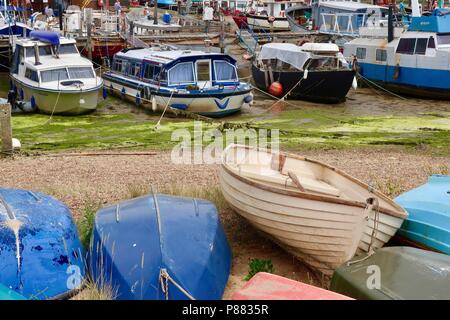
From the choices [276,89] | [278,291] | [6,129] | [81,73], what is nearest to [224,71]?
[276,89]

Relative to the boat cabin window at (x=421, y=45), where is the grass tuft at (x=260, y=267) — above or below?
below

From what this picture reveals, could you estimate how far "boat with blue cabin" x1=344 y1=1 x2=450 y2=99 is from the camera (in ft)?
83.8

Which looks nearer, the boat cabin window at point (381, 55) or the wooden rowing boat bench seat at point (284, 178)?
the wooden rowing boat bench seat at point (284, 178)

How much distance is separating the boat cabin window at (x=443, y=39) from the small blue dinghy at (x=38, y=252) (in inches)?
836

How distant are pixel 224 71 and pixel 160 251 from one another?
16548mm

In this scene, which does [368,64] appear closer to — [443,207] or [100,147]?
[100,147]

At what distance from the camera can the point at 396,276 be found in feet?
20.8

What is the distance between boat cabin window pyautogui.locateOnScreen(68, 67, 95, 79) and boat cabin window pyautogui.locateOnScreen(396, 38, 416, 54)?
12798 mm

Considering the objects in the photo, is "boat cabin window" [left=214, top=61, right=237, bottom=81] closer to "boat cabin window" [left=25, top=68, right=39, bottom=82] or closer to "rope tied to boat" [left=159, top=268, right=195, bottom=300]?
"boat cabin window" [left=25, top=68, right=39, bottom=82]

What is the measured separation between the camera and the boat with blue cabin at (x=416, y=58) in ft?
83.8

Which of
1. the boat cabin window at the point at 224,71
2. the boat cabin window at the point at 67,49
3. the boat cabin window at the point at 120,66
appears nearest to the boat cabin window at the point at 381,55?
the boat cabin window at the point at 224,71

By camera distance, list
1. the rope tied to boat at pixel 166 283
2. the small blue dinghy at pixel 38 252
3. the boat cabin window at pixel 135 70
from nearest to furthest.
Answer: the rope tied to boat at pixel 166 283 → the small blue dinghy at pixel 38 252 → the boat cabin window at pixel 135 70

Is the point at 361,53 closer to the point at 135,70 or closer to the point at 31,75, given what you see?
the point at 135,70

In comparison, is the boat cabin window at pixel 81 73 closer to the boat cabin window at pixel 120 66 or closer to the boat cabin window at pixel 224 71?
the boat cabin window at pixel 120 66
